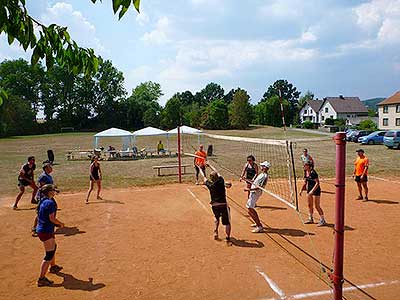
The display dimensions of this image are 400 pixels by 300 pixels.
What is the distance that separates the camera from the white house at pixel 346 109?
8562cm

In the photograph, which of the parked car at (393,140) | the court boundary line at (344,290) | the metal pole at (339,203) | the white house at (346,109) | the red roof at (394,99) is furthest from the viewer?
the white house at (346,109)

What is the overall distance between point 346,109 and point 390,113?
2239 centimetres

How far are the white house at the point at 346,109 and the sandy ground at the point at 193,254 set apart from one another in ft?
257

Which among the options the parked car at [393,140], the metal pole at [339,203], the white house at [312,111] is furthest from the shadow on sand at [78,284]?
the white house at [312,111]

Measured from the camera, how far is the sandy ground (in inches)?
251

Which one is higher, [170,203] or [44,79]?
[44,79]

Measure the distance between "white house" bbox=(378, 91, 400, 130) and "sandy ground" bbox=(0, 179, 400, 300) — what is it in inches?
2257

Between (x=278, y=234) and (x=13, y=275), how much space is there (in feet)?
20.4

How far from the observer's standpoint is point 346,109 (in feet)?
283

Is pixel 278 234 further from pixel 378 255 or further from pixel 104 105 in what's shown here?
pixel 104 105

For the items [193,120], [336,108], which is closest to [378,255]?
[193,120]

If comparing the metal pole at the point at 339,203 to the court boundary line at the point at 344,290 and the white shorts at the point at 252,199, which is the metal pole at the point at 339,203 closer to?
the court boundary line at the point at 344,290

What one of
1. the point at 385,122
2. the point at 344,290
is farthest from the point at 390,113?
the point at 344,290

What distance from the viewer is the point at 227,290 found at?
6.33 metres
